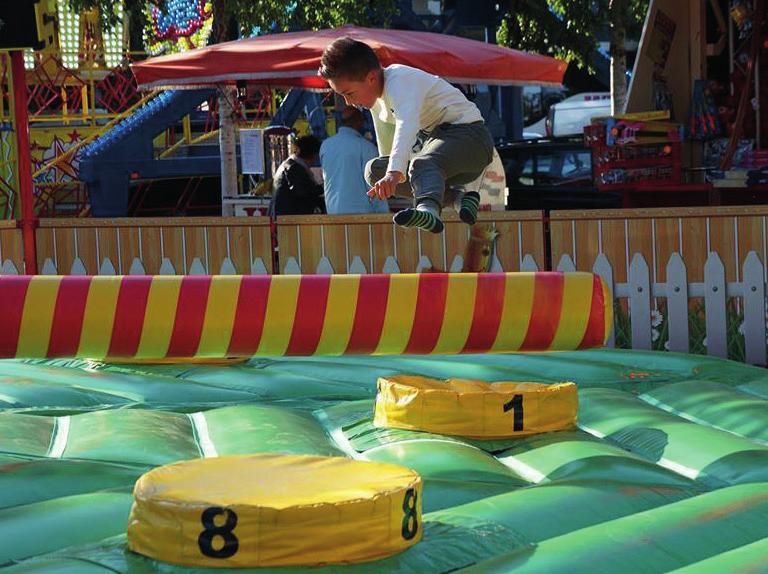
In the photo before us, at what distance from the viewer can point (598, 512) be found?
494 cm

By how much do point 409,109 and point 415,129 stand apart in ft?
0.34

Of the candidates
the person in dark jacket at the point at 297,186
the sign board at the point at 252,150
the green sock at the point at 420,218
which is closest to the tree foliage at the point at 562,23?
the sign board at the point at 252,150

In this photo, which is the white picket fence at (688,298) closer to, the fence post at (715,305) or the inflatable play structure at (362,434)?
the fence post at (715,305)

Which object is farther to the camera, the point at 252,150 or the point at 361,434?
the point at 252,150

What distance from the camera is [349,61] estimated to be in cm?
649

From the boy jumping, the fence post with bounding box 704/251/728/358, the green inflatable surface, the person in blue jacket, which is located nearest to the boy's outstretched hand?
the boy jumping

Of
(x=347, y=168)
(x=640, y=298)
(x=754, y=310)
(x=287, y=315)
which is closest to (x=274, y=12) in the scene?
(x=347, y=168)

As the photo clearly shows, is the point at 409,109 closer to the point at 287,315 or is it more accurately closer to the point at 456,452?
the point at 287,315


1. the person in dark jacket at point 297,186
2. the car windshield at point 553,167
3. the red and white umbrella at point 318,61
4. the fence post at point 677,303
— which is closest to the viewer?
the fence post at point 677,303

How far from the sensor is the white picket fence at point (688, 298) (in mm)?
9383

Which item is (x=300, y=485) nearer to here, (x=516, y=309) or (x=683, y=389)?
(x=516, y=309)

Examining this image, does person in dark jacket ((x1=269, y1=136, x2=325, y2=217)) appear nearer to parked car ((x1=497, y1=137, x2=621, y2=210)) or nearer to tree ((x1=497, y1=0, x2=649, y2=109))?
parked car ((x1=497, y1=137, x2=621, y2=210))

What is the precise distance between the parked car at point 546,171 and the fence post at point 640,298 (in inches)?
304

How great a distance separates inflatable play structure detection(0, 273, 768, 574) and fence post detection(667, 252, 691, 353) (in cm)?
132
